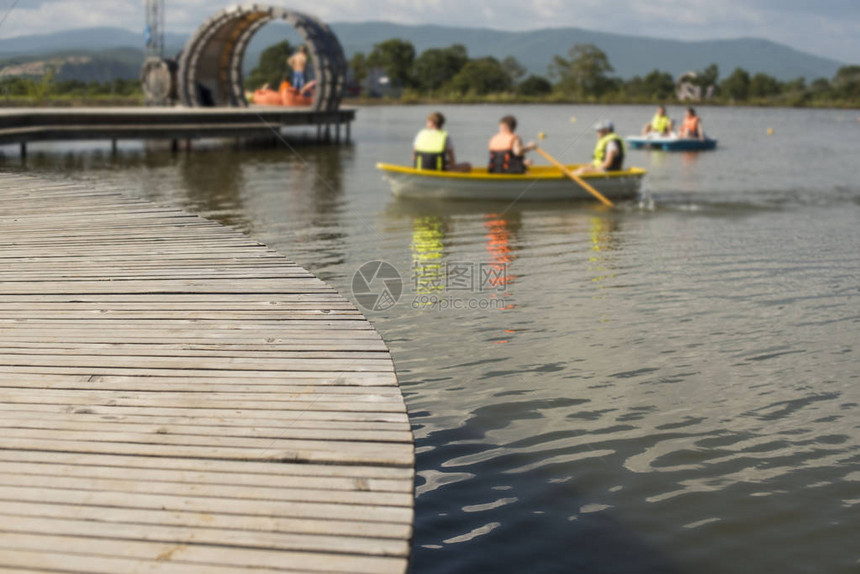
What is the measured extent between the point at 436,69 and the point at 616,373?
92.6m

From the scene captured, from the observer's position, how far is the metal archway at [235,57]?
24.1 meters

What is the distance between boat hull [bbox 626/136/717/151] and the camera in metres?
24.9

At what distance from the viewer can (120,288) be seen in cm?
538

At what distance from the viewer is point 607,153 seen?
14617 millimetres

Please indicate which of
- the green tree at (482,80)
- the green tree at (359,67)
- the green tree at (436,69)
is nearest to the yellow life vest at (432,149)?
the green tree at (482,80)

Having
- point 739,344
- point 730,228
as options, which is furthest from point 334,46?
point 739,344

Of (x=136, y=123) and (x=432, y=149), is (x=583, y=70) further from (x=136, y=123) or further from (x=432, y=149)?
(x=432, y=149)

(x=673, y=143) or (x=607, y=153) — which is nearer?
(x=607, y=153)

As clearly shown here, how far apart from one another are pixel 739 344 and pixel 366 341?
3.45 metres

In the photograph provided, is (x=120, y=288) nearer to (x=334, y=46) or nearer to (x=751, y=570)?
(x=751, y=570)

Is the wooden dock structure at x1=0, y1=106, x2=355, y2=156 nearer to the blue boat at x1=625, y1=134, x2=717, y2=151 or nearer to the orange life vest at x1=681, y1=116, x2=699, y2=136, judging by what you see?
the blue boat at x1=625, y1=134, x2=717, y2=151

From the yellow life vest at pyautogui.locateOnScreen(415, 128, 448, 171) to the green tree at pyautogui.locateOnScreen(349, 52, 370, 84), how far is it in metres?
74.2

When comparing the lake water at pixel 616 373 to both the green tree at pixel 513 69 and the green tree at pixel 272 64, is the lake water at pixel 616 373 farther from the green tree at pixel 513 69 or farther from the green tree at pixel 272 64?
the green tree at pixel 513 69

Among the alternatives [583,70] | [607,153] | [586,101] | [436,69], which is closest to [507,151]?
[607,153]
